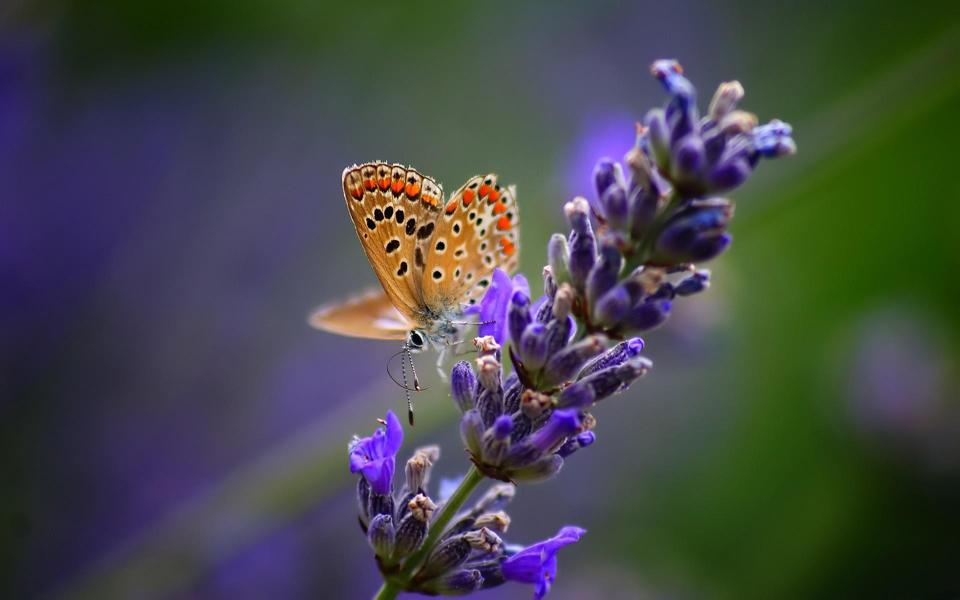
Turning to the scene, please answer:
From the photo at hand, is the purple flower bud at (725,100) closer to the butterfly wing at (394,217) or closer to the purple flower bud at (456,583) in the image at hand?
the butterfly wing at (394,217)

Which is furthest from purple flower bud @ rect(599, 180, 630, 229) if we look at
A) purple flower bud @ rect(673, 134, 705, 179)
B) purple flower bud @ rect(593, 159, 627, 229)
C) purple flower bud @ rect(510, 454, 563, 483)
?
purple flower bud @ rect(510, 454, 563, 483)

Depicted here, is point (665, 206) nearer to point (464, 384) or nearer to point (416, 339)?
point (464, 384)

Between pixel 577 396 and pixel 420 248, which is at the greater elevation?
pixel 420 248

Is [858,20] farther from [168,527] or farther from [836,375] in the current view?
[168,527]

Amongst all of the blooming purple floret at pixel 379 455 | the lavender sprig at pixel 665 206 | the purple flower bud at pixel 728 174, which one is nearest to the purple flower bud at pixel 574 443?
the lavender sprig at pixel 665 206

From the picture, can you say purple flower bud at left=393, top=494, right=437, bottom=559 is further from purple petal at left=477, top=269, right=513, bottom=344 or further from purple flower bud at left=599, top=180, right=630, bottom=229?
purple flower bud at left=599, top=180, right=630, bottom=229

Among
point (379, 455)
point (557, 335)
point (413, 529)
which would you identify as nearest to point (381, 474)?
point (379, 455)

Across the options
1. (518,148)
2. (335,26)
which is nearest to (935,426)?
(518,148)

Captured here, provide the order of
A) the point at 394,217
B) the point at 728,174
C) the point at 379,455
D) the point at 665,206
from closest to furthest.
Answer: the point at 728,174
the point at 665,206
the point at 379,455
the point at 394,217
